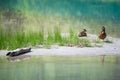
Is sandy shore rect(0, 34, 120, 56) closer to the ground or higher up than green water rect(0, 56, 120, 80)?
higher up

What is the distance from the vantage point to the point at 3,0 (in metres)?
6.34

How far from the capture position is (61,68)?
6215 mm

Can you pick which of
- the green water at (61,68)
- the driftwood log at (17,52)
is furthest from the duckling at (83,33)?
the driftwood log at (17,52)

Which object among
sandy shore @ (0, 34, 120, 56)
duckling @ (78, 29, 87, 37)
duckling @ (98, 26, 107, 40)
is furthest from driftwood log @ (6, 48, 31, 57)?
duckling @ (98, 26, 107, 40)

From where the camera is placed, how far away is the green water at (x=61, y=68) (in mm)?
6125

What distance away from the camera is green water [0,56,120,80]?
612 cm

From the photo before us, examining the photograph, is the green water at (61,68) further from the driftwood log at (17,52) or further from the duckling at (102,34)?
the duckling at (102,34)

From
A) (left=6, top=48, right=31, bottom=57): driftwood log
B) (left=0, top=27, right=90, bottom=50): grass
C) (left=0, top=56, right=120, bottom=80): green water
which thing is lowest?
(left=0, top=56, right=120, bottom=80): green water

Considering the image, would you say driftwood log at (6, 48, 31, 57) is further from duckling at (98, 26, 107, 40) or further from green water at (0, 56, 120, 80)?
duckling at (98, 26, 107, 40)

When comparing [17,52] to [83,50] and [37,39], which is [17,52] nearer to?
[37,39]

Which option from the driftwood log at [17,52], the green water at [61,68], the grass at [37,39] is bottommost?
the green water at [61,68]

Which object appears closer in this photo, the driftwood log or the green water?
the green water

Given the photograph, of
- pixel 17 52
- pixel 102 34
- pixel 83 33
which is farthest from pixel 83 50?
pixel 17 52

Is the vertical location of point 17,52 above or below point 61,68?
above
